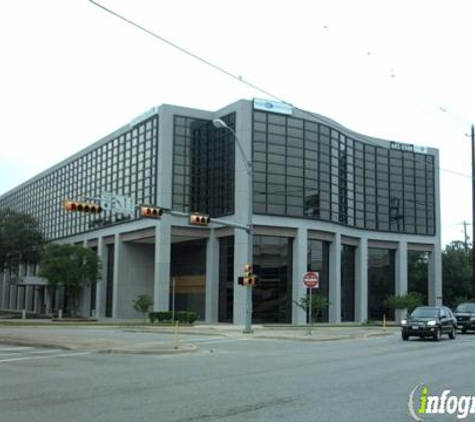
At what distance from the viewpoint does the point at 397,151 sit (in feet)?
225

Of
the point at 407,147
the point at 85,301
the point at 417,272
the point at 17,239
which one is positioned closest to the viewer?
the point at 407,147

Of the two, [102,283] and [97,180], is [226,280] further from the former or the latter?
[97,180]

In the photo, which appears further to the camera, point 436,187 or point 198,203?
point 436,187

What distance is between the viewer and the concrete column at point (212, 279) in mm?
57719

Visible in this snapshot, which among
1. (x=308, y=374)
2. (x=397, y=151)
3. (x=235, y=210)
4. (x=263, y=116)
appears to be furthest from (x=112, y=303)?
(x=308, y=374)

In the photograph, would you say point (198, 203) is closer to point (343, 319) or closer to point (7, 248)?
point (343, 319)

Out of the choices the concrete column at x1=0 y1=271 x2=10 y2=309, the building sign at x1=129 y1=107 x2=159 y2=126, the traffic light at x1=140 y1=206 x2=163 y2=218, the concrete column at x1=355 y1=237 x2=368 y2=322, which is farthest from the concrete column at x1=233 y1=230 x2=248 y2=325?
the concrete column at x1=0 y1=271 x2=10 y2=309

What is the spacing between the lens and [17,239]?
7631cm

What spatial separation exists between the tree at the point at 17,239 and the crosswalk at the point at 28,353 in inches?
2121

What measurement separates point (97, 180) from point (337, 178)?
27.3 m

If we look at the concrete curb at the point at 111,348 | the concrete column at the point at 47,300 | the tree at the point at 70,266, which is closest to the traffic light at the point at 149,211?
the concrete curb at the point at 111,348

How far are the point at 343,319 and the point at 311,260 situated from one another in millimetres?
7756

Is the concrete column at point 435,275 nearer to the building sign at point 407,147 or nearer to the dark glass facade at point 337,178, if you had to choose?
the dark glass facade at point 337,178

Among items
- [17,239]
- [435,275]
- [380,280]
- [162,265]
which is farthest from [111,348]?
[17,239]
